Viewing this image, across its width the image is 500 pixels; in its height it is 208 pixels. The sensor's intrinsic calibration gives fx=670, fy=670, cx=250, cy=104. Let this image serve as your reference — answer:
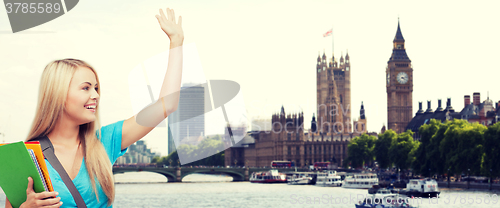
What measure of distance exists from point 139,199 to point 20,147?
5628cm

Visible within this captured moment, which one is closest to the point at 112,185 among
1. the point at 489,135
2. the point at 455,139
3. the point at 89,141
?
the point at 89,141

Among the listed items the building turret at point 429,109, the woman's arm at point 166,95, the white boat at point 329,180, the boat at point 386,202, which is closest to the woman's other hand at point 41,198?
the woman's arm at point 166,95

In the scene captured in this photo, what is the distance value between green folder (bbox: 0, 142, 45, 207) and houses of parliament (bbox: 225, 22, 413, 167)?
131566 millimetres

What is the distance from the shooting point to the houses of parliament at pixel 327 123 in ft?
438

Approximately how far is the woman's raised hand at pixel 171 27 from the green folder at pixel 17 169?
2.77 feet

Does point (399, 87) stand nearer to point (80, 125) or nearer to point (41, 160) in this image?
point (80, 125)

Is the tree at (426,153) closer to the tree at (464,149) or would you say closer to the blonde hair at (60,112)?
the tree at (464,149)

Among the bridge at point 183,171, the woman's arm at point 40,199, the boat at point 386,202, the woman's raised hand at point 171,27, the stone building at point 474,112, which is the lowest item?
the boat at point 386,202

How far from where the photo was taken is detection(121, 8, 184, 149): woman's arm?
109 inches

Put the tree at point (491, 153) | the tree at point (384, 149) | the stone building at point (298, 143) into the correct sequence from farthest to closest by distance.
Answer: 1. the stone building at point (298, 143)
2. the tree at point (384, 149)
3. the tree at point (491, 153)

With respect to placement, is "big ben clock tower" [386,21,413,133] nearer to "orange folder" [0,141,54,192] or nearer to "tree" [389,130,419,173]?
"tree" [389,130,419,173]

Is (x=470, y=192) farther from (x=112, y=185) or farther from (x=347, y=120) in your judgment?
(x=347, y=120)

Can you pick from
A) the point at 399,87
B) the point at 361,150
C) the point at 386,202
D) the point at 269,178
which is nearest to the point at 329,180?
the point at 269,178

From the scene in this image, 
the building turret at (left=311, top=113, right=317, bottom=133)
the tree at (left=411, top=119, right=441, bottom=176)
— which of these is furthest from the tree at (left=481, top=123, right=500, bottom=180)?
the building turret at (left=311, top=113, right=317, bottom=133)
